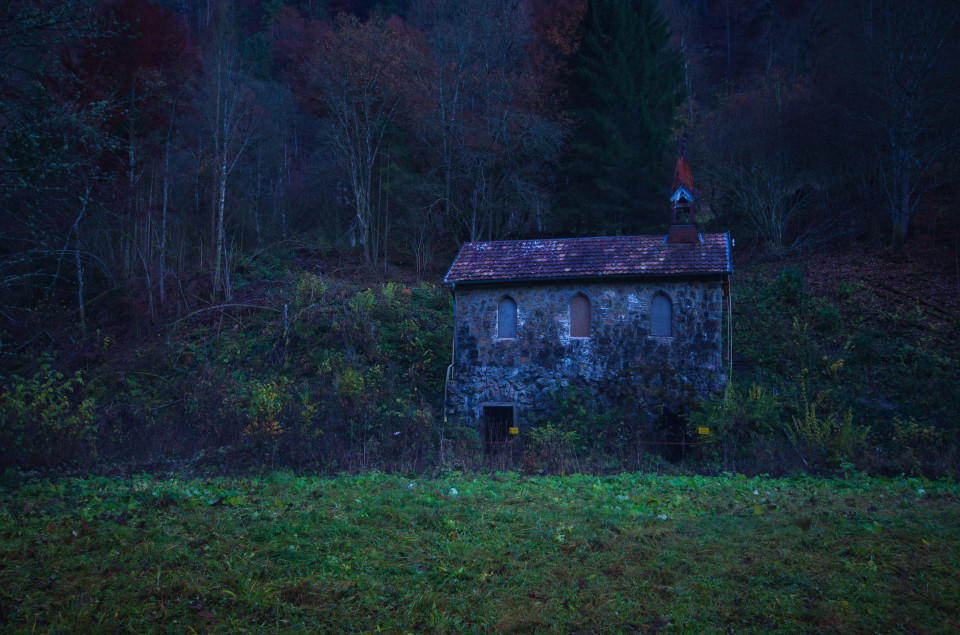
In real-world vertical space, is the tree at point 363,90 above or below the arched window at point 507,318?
above

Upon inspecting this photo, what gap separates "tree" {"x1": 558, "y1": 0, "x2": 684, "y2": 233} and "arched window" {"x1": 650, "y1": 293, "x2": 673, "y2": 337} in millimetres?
12450

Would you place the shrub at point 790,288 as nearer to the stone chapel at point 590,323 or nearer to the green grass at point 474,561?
the stone chapel at point 590,323

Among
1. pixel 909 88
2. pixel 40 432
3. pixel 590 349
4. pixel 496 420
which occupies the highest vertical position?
pixel 909 88

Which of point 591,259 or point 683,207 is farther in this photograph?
point 683,207

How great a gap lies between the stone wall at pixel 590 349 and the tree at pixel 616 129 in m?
12.5

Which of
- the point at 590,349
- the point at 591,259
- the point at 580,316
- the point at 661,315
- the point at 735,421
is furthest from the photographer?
the point at 591,259

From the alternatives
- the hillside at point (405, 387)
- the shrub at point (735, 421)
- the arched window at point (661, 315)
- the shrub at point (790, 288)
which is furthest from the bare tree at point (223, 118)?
the shrub at point (790, 288)

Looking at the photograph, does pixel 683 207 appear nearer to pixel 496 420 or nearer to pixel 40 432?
pixel 496 420

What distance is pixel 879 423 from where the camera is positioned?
15.1m

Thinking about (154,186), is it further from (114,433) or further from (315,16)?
(315,16)

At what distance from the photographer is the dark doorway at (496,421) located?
17.4 meters

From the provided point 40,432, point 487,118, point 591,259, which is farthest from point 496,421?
point 487,118

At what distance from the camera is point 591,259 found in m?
17.4

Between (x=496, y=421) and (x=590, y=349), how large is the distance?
3620 mm
